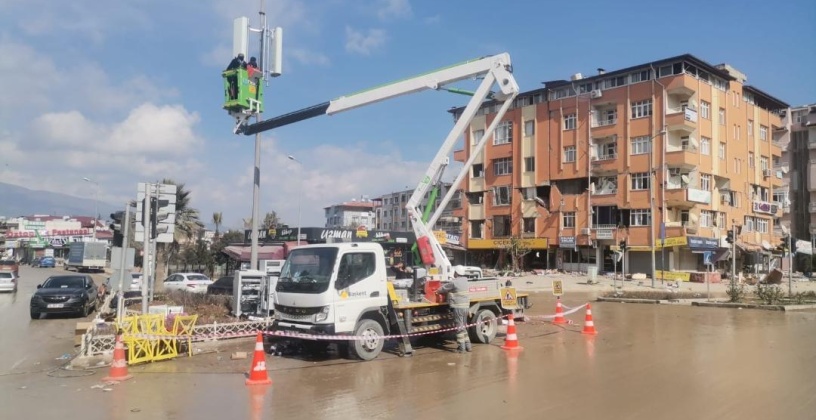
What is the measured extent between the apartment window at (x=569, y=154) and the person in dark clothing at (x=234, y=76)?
4350cm

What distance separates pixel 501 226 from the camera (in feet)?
200

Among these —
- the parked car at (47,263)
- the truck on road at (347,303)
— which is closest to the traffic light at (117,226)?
the truck on road at (347,303)

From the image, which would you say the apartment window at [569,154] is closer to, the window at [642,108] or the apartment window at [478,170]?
the window at [642,108]

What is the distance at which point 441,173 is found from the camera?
1547 centimetres

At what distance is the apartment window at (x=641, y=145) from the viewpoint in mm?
50688

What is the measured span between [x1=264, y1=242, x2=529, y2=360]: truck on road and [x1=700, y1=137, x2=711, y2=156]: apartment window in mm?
46962

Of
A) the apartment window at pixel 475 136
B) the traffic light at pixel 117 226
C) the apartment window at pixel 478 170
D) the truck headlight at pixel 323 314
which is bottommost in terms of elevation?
the truck headlight at pixel 323 314

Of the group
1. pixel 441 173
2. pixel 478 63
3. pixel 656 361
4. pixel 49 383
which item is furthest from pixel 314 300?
pixel 478 63

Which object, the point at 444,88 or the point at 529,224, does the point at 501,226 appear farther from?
the point at 444,88

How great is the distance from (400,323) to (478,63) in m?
7.56

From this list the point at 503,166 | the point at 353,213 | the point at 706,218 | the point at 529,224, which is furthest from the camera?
the point at 353,213

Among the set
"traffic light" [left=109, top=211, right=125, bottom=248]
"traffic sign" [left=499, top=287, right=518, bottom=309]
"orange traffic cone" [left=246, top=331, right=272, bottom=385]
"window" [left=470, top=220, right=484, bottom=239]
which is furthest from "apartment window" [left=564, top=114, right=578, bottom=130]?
"orange traffic cone" [left=246, top=331, right=272, bottom=385]

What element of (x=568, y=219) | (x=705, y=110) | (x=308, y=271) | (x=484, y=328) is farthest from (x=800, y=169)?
(x=308, y=271)

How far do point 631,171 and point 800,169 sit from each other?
39557 mm
